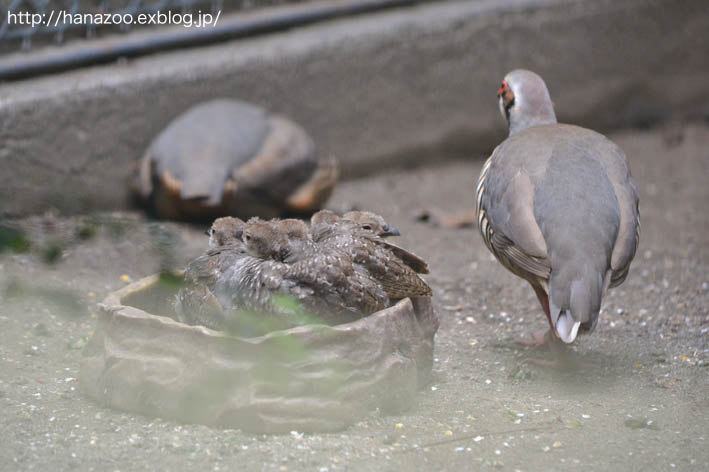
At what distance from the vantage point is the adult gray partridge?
126 inches

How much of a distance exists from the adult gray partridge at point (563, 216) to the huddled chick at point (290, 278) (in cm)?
47

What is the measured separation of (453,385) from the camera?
346 centimetres

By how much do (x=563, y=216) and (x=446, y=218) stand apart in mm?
2643

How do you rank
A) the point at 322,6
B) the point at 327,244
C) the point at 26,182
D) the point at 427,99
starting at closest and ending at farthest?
the point at 327,244 < the point at 26,182 < the point at 322,6 < the point at 427,99

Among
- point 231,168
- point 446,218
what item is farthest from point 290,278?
point 446,218

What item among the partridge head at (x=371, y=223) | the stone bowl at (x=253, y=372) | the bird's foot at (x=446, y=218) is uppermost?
the partridge head at (x=371, y=223)

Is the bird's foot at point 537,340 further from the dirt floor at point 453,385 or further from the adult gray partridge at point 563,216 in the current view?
the adult gray partridge at point 563,216

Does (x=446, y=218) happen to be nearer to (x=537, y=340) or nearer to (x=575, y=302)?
(x=537, y=340)

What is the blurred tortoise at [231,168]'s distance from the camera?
539cm

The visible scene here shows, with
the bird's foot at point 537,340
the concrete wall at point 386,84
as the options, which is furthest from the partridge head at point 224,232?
the concrete wall at point 386,84

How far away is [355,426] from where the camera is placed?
2.97 meters

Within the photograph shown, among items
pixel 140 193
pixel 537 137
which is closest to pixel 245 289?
pixel 537 137

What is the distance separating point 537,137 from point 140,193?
291 centimetres

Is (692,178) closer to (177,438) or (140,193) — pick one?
(140,193)
